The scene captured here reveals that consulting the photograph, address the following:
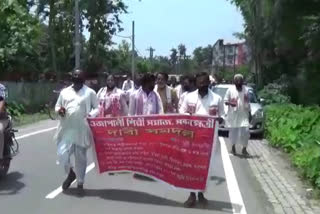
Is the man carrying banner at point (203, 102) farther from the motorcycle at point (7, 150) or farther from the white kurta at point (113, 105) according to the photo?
the motorcycle at point (7, 150)

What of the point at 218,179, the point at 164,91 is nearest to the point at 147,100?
the point at 164,91

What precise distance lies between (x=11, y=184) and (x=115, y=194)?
1834 millimetres

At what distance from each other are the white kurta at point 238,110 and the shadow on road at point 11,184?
5.60m

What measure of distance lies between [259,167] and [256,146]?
169 inches

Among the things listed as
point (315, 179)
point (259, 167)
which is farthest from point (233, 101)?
point (315, 179)

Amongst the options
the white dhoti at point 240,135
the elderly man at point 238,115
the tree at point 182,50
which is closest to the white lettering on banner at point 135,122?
the elderly man at point 238,115

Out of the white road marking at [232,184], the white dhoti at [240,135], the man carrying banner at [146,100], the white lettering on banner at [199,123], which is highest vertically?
the man carrying banner at [146,100]

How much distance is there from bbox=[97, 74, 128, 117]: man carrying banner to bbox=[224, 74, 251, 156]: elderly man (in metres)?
3.53

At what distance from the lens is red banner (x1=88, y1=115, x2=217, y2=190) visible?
8.84m

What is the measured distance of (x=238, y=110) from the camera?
1485 cm

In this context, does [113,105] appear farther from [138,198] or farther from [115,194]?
[138,198]

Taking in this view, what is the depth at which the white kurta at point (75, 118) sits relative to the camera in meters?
9.40

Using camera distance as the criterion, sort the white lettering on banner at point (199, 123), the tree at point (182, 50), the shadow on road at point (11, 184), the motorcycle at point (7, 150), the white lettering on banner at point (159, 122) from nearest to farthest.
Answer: the white lettering on banner at point (199, 123) < the white lettering on banner at point (159, 122) < the shadow on road at point (11, 184) < the motorcycle at point (7, 150) < the tree at point (182, 50)

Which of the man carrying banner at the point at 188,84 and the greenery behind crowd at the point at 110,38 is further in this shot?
the greenery behind crowd at the point at 110,38
